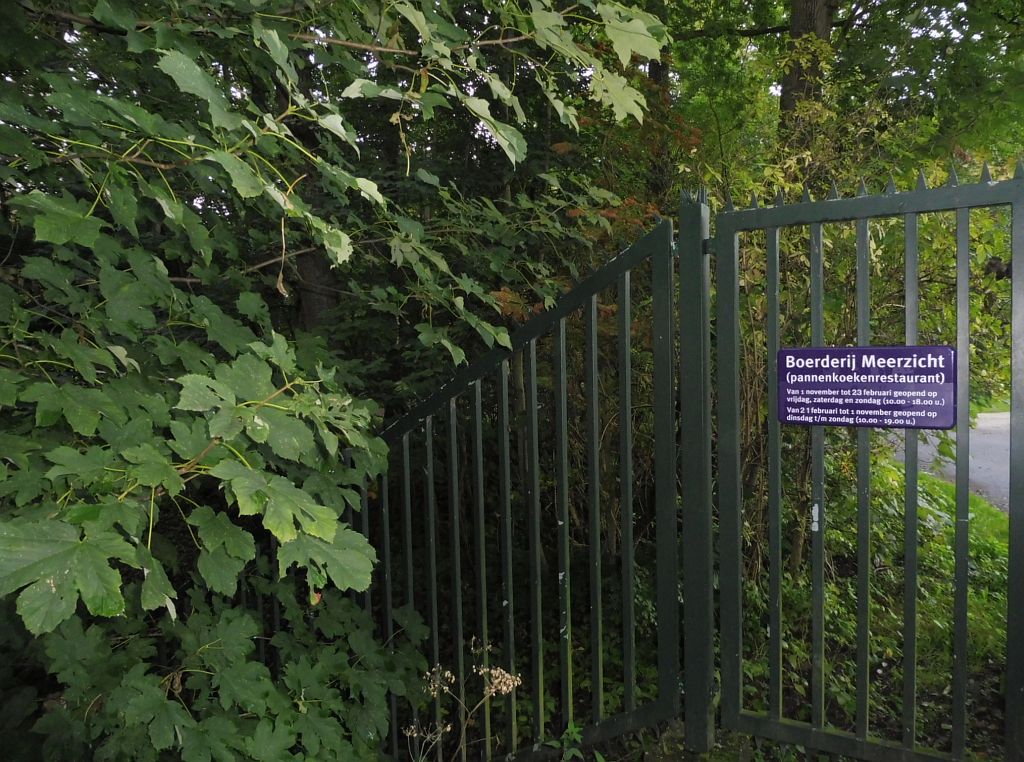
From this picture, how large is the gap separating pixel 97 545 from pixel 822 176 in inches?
155

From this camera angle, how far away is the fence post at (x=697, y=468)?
91.9 inches

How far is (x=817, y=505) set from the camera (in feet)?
7.02

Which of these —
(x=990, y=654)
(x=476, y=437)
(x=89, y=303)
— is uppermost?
(x=89, y=303)

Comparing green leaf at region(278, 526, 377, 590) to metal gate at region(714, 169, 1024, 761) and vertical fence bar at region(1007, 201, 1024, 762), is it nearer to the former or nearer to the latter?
metal gate at region(714, 169, 1024, 761)

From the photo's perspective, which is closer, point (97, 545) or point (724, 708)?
point (97, 545)

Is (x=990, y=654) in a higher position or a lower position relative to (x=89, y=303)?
lower

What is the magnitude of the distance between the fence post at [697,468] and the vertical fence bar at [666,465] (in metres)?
0.04

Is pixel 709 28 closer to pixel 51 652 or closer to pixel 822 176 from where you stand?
pixel 822 176

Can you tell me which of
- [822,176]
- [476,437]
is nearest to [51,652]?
[476,437]

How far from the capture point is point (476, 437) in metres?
2.83

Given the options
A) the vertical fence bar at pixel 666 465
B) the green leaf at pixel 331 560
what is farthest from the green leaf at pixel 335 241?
the vertical fence bar at pixel 666 465

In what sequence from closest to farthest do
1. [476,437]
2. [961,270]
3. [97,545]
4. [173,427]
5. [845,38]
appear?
1. [97,545]
2. [173,427]
3. [961,270]
4. [476,437]
5. [845,38]

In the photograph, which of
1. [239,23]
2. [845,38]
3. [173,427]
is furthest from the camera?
[845,38]

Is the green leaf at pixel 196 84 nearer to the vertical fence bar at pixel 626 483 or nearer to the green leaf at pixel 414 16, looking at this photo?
the green leaf at pixel 414 16
